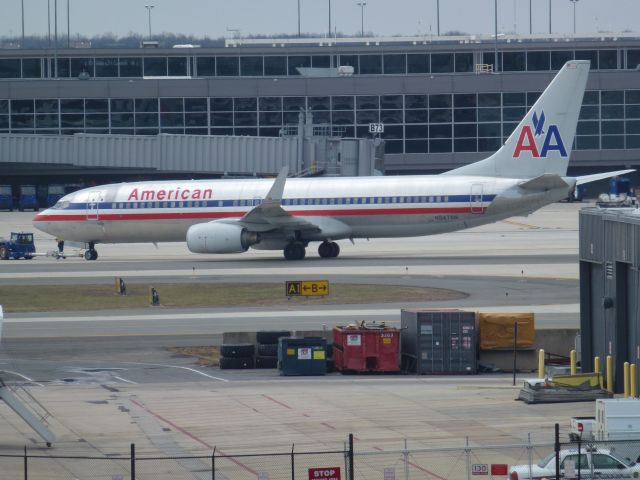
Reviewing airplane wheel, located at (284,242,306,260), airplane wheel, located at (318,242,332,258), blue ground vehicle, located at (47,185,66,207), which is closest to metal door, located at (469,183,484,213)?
airplane wheel, located at (318,242,332,258)

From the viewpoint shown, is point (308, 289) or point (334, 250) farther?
point (334, 250)

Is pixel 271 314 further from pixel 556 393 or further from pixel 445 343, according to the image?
pixel 556 393

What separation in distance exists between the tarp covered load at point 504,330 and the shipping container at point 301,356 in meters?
4.93

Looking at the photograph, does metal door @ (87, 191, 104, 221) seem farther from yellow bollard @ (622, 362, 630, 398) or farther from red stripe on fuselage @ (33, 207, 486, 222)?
yellow bollard @ (622, 362, 630, 398)

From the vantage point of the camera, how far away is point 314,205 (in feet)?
220

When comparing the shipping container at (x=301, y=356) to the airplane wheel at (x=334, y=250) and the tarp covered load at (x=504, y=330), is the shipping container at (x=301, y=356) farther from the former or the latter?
the airplane wheel at (x=334, y=250)

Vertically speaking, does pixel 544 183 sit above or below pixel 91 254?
above

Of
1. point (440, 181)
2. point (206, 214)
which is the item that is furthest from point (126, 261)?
point (440, 181)

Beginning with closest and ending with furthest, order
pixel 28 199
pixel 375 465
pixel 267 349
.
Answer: pixel 375 465, pixel 267 349, pixel 28 199

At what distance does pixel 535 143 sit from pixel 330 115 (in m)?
49.1

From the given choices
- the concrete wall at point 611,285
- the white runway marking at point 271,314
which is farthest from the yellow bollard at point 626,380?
the white runway marking at point 271,314

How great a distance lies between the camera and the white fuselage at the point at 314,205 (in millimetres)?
64875

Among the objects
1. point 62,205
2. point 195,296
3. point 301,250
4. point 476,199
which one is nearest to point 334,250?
point 301,250

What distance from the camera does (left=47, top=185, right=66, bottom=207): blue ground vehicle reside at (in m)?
114
